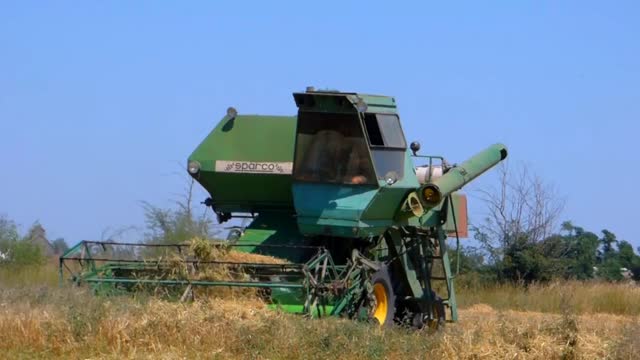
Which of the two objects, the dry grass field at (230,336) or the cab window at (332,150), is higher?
the cab window at (332,150)

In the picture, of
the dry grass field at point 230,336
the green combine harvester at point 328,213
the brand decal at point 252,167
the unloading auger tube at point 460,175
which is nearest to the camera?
the dry grass field at point 230,336

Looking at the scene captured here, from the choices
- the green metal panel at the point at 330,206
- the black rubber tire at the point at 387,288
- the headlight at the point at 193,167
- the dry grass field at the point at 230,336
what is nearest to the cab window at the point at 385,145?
the green metal panel at the point at 330,206

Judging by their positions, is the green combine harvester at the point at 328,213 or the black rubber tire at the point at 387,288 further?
the black rubber tire at the point at 387,288

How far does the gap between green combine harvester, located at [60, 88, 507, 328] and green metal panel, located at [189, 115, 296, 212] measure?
0.05 feet

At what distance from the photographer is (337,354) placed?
1255cm

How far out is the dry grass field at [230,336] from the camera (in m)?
12.4

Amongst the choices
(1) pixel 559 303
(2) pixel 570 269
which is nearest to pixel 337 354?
(1) pixel 559 303

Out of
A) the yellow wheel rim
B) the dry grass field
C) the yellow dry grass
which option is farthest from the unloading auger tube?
the yellow dry grass

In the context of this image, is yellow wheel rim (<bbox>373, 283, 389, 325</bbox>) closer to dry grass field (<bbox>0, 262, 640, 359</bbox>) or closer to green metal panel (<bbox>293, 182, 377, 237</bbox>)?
green metal panel (<bbox>293, 182, 377, 237</bbox>)

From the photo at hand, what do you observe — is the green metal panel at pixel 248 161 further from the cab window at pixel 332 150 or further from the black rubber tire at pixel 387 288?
the black rubber tire at pixel 387 288

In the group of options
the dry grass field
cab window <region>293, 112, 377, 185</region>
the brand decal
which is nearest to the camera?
the dry grass field

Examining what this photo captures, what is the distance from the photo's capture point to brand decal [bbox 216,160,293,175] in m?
17.2

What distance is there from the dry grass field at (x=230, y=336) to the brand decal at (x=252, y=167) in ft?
11.2

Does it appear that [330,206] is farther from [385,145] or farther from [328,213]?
[385,145]
